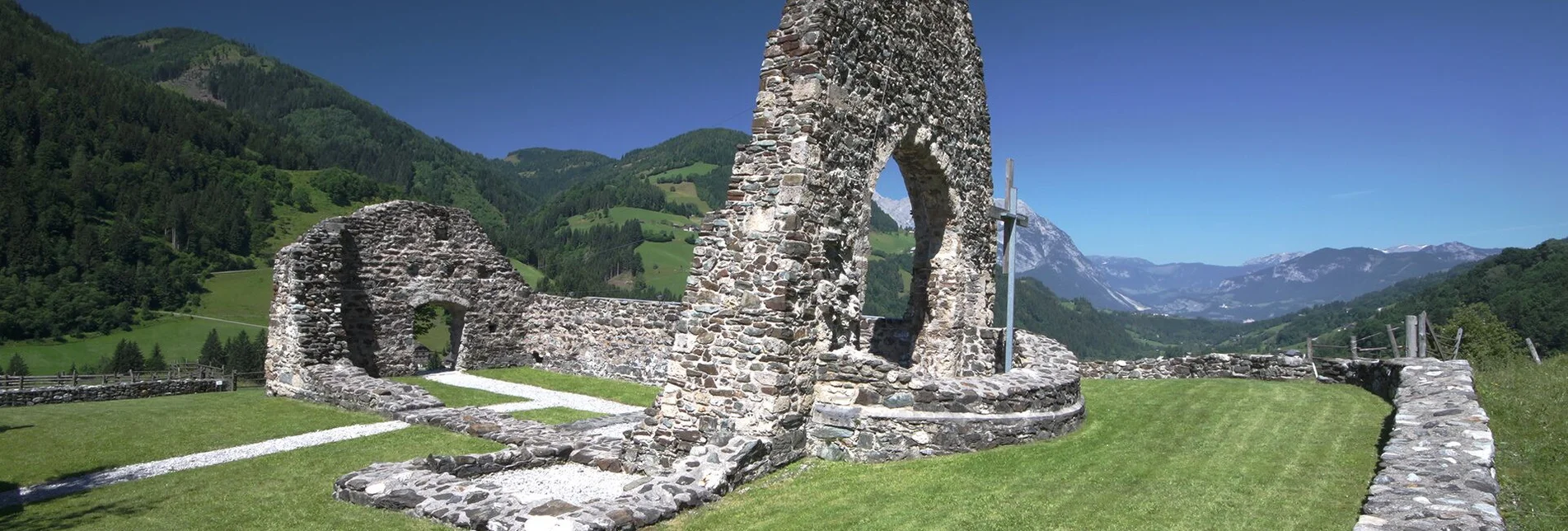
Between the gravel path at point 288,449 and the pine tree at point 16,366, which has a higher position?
the gravel path at point 288,449

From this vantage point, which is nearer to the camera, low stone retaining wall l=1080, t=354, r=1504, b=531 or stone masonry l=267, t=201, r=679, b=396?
low stone retaining wall l=1080, t=354, r=1504, b=531

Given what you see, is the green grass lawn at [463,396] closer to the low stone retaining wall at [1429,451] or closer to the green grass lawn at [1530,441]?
the low stone retaining wall at [1429,451]

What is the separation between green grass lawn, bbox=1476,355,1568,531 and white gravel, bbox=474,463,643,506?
8.43 meters

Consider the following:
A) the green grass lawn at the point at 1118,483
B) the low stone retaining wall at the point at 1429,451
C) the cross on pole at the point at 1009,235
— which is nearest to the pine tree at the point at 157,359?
the cross on pole at the point at 1009,235

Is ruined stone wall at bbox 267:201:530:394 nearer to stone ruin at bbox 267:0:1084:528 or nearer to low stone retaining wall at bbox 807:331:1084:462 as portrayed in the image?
stone ruin at bbox 267:0:1084:528

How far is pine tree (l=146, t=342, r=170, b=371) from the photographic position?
175ft

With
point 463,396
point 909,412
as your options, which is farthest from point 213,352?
point 909,412

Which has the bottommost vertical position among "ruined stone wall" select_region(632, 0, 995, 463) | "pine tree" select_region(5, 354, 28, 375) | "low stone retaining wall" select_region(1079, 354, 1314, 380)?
"pine tree" select_region(5, 354, 28, 375)

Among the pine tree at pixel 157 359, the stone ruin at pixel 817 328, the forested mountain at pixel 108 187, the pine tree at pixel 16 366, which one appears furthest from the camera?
the forested mountain at pixel 108 187

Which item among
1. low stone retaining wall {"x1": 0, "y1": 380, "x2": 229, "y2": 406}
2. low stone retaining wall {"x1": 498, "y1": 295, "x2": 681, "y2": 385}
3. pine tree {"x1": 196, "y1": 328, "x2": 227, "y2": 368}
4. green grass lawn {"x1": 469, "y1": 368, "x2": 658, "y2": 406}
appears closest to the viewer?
low stone retaining wall {"x1": 0, "y1": 380, "x2": 229, "y2": 406}

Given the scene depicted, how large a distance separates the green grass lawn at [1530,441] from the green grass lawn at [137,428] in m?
16.0

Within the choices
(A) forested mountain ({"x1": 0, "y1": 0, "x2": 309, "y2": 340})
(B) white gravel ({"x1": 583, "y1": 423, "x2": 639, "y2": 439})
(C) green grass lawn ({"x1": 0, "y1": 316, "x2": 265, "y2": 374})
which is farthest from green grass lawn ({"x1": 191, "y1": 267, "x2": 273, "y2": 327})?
(B) white gravel ({"x1": 583, "y1": 423, "x2": 639, "y2": 439})

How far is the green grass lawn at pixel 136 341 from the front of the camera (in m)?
60.4

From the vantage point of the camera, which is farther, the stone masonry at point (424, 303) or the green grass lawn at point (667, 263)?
the green grass lawn at point (667, 263)
